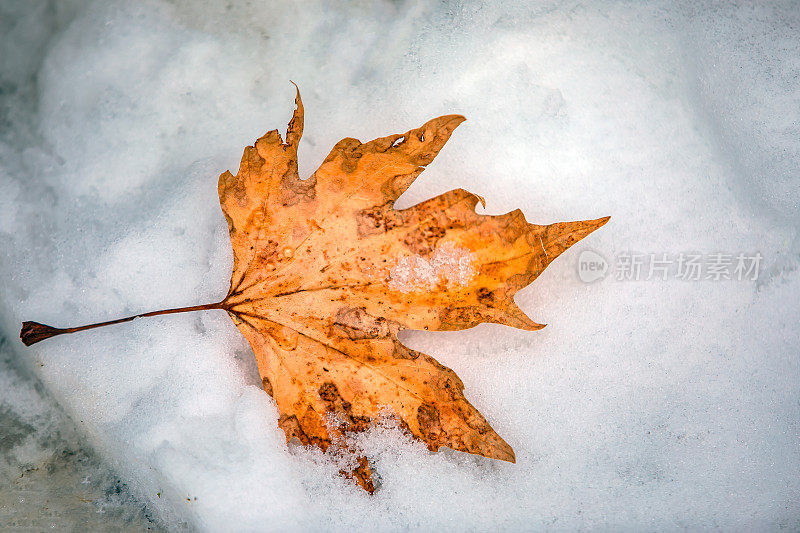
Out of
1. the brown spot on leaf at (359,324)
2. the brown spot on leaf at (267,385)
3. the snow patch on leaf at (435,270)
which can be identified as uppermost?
the snow patch on leaf at (435,270)

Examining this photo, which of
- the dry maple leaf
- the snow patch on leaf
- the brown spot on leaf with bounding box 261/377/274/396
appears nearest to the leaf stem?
the dry maple leaf

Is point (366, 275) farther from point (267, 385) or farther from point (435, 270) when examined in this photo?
point (267, 385)

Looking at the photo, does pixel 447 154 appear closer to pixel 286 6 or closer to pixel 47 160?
pixel 286 6

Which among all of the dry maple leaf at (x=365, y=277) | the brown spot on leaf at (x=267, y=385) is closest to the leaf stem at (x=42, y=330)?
the dry maple leaf at (x=365, y=277)

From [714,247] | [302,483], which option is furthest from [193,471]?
[714,247]

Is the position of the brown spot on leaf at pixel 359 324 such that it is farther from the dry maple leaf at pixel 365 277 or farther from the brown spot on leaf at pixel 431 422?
the brown spot on leaf at pixel 431 422

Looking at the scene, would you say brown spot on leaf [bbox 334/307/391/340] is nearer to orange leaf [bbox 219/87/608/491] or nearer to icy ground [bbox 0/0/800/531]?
orange leaf [bbox 219/87/608/491]
